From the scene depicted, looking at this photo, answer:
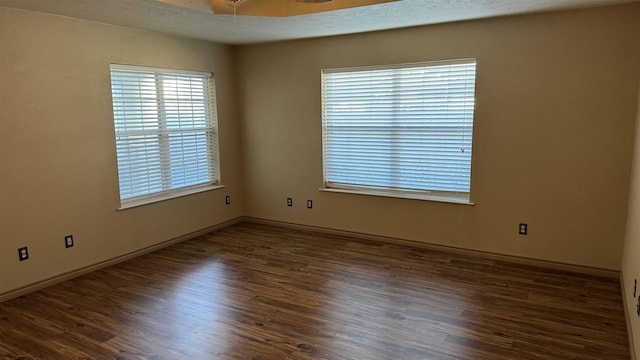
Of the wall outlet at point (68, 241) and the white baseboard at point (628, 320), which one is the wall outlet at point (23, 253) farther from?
the white baseboard at point (628, 320)

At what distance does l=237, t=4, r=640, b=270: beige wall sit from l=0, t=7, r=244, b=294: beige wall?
210cm

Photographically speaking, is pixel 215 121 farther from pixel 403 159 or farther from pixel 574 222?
pixel 574 222

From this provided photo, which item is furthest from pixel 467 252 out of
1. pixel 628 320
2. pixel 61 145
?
pixel 61 145

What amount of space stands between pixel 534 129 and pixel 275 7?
250 cm

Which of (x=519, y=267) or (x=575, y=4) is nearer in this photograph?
(x=575, y=4)

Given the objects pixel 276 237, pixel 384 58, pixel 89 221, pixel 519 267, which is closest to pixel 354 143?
pixel 384 58

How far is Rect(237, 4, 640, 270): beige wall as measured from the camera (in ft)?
11.7

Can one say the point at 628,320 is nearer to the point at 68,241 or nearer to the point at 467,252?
the point at 467,252

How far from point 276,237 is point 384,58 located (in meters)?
2.33

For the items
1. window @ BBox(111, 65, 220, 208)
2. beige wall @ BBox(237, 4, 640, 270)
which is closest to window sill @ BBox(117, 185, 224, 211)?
window @ BBox(111, 65, 220, 208)

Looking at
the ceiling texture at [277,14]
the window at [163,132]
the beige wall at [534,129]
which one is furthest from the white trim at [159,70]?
the beige wall at [534,129]

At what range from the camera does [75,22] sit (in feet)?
12.2

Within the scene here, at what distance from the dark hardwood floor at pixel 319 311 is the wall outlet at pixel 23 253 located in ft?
1.00

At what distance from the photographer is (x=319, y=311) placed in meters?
3.19
